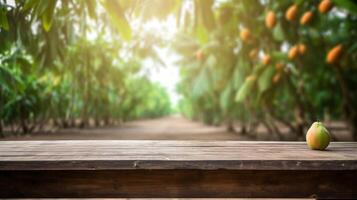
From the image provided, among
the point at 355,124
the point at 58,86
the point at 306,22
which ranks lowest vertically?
the point at 355,124

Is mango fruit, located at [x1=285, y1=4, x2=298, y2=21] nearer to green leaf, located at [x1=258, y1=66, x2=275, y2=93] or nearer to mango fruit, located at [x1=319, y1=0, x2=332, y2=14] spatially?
mango fruit, located at [x1=319, y1=0, x2=332, y2=14]

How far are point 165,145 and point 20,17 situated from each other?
1938 millimetres

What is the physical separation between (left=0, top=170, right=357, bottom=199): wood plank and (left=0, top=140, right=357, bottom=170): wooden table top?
101 mm

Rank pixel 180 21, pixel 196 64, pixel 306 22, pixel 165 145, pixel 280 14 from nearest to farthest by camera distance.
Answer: pixel 165 145, pixel 180 21, pixel 306 22, pixel 280 14, pixel 196 64

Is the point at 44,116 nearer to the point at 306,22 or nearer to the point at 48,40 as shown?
the point at 48,40

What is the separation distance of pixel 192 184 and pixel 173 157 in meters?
0.21

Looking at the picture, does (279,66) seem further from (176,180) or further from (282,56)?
(176,180)

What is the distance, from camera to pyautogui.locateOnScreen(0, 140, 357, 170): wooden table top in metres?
1.70

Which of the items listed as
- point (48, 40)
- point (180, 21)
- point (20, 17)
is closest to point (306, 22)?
point (180, 21)

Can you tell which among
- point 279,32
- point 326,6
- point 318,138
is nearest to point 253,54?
point 279,32

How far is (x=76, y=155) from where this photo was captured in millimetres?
1835

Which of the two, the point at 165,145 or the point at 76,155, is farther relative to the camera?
the point at 165,145

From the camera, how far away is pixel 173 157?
177 centimetres

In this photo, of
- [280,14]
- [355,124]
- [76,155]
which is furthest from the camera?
[355,124]
